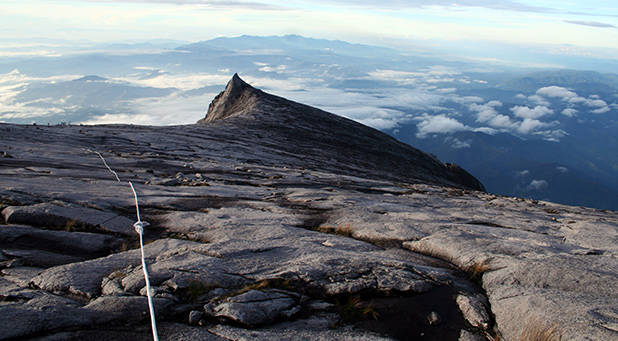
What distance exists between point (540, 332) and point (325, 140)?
4090cm

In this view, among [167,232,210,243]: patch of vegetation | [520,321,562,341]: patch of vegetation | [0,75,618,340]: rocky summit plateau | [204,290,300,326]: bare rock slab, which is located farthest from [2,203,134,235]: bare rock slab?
[520,321,562,341]: patch of vegetation

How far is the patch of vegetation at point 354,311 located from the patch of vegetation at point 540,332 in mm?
2784

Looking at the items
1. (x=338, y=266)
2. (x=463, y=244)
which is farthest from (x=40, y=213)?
(x=463, y=244)

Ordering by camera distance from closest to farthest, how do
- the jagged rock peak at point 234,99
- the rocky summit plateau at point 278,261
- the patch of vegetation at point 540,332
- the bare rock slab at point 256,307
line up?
1. the patch of vegetation at point 540,332
2. the rocky summit plateau at point 278,261
3. the bare rock slab at point 256,307
4. the jagged rock peak at point 234,99

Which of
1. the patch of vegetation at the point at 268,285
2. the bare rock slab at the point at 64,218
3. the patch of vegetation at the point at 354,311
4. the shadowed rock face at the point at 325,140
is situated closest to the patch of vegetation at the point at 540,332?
the patch of vegetation at the point at 354,311

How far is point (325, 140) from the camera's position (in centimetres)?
4731

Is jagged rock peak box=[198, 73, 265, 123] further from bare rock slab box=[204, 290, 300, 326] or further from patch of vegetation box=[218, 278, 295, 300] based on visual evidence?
bare rock slab box=[204, 290, 300, 326]

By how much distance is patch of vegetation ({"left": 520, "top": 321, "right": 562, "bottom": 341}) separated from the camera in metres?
6.86

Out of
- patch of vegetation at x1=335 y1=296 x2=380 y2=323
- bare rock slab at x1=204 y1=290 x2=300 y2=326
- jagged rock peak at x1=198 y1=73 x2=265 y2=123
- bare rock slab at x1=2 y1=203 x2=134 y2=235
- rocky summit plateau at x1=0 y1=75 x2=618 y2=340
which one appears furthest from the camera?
jagged rock peak at x1=198 y1=73 x2=265 y2=123

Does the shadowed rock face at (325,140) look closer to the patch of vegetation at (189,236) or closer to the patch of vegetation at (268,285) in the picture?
the patch of vegetation at (189,236)

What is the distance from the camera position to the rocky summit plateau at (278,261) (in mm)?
7395

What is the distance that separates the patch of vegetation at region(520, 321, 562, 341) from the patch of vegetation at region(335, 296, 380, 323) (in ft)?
9.13

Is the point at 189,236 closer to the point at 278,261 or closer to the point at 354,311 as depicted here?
the point at 278,261

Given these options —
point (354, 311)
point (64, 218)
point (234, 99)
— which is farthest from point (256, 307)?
point (234, 99)
